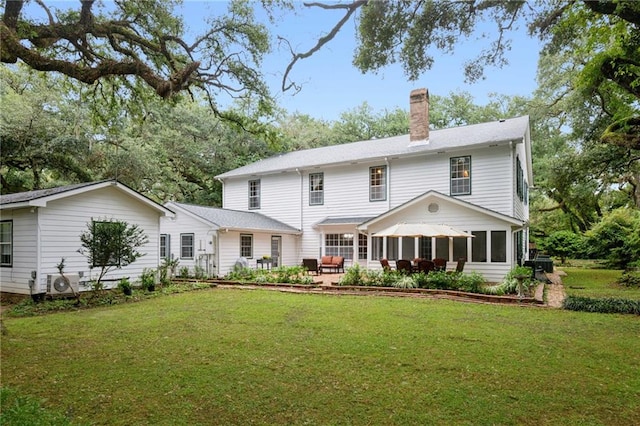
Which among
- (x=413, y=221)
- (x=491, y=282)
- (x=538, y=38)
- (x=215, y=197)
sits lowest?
(x=491, y=282)

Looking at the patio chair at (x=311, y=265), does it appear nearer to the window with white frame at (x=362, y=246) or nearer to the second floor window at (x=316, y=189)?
the window with white frame at (x=362, y=246)

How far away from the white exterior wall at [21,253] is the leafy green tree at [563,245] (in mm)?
30446

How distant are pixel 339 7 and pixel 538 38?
14.6ft

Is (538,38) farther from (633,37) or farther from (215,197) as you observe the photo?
(215,197)

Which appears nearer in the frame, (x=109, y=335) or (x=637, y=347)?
(x=637, y=347)

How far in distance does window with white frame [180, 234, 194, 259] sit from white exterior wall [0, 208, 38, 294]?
696 centimetres

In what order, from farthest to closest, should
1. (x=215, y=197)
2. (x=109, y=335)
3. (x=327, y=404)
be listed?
1. (x=215, y=197)
2. (x=109, y=335)
3. (x=327, y=404)

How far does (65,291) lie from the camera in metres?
10.2

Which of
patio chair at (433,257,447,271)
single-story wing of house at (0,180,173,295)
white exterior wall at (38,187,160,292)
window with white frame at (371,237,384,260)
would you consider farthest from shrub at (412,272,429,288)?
single-story wing of house at (0,180,173,295)

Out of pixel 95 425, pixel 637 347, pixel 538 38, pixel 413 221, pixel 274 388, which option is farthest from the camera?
pixel 413 221

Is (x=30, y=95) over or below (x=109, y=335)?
over

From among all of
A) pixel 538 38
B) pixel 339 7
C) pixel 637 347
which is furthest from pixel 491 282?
pixel 339 7

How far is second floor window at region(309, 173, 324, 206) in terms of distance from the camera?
19.5 meters

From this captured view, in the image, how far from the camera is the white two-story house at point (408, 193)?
14234 mm
